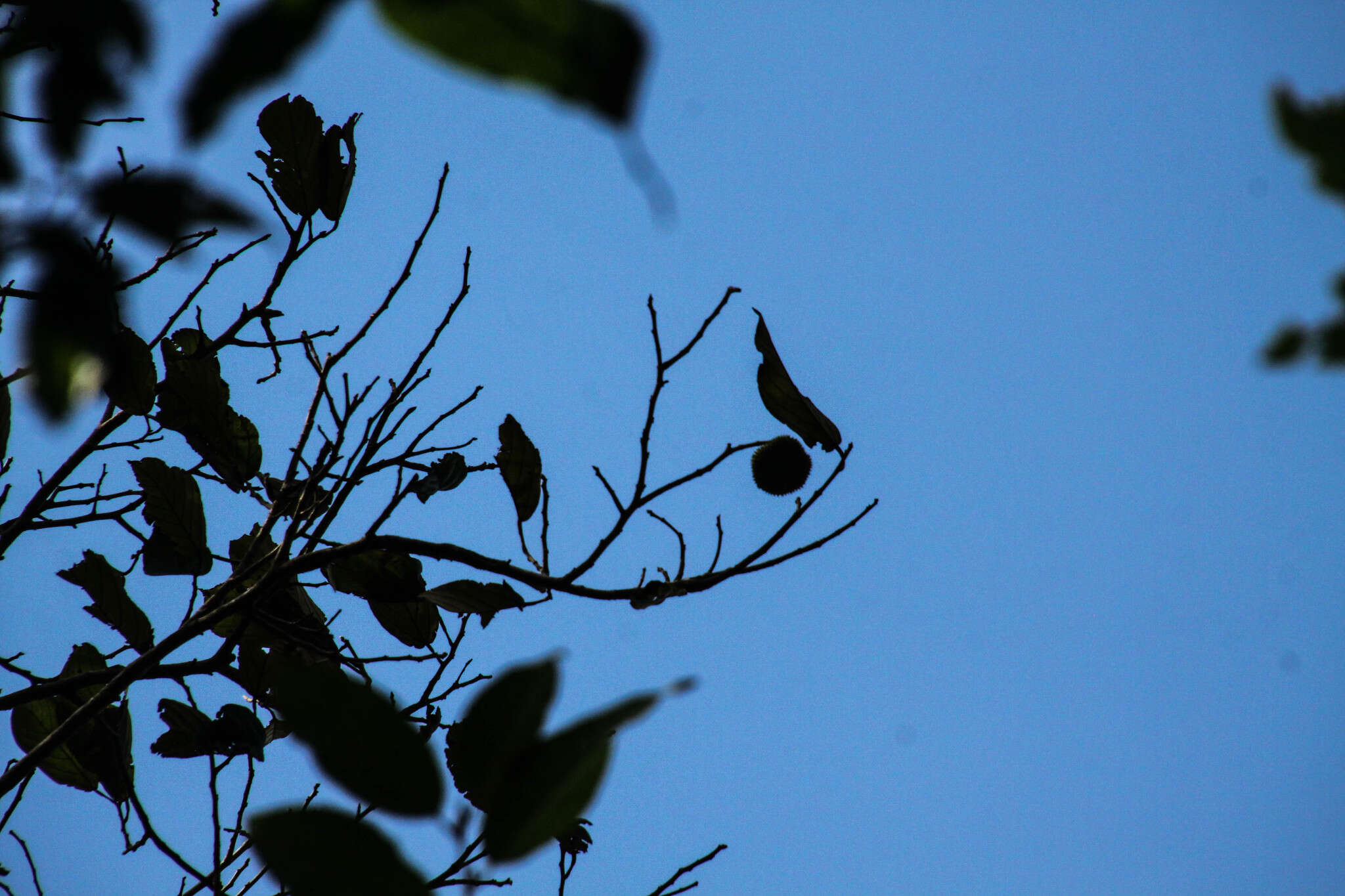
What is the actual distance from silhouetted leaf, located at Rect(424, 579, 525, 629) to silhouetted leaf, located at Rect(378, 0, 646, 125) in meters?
1.29

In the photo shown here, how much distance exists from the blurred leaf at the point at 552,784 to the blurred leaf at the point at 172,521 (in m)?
1.56

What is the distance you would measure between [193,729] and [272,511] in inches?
23.3

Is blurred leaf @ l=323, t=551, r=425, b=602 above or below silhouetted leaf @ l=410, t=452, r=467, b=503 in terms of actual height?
below

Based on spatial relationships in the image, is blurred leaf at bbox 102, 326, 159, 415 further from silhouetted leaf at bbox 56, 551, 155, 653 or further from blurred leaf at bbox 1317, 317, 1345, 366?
blurred leaf at bbox 1317, 317, 1345, 366

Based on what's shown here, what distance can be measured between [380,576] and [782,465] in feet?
2.54

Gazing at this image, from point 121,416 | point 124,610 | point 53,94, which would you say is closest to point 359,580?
point 124,610

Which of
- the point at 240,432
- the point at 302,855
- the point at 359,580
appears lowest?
the point at 302,855

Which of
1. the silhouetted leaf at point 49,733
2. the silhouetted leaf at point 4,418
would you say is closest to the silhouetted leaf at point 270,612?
the silhouetted leaf at point 49,733

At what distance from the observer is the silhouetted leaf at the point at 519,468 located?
1.72m

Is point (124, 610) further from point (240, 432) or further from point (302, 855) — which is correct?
point (302, 855)

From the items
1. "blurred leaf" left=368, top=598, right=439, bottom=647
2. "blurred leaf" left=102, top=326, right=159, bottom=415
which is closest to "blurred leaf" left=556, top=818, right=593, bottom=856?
"blurred leaf" left=368, top=598, right=439, bottom=647

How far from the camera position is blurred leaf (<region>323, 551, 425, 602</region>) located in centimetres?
177

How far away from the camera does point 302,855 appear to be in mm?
534

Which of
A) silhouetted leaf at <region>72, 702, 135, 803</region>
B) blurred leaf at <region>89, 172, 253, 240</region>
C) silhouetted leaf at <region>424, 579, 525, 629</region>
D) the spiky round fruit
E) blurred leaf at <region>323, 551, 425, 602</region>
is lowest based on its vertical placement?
blurred leaf at <region>89, 172, 253, 240</region>
